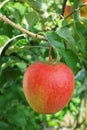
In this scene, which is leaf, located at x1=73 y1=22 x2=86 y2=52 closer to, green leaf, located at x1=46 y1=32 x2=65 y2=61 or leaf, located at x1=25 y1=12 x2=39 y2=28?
green leaf, located at x1=46 y1=32 x2=65 y2=61

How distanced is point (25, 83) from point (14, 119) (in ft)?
2.58

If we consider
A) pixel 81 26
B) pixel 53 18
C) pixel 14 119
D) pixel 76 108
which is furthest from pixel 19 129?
pixel 81 26

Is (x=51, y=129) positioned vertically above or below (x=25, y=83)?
below

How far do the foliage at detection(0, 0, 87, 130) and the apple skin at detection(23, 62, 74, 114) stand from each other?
0.03 m

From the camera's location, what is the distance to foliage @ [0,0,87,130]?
107 centimetres

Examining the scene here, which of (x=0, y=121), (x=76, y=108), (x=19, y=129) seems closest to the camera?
(x=0, y=121)

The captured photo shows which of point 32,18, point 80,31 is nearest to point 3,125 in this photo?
point 32,18

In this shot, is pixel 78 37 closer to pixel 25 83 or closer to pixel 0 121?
pixel 25 83

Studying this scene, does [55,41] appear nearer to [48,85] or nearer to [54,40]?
[54,40]

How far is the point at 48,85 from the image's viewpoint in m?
1.08

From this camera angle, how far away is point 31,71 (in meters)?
1.10

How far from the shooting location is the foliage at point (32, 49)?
107cm

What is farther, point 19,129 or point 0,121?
point 19,129

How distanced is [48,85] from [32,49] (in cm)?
66
